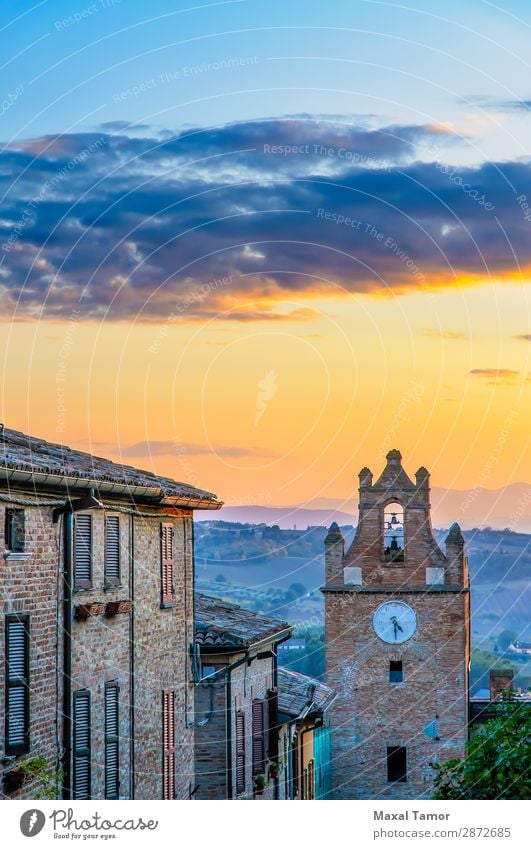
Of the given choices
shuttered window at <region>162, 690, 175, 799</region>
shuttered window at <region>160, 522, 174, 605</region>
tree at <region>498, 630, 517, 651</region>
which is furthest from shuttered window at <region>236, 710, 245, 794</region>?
tree at <region>498, 630, 517, 651</region>

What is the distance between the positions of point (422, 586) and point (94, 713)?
3433cm

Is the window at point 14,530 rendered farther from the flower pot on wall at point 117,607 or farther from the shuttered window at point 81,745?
the flower pot on wall at point 117,607

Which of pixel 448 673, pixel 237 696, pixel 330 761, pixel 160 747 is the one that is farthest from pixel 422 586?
pixel 160 747

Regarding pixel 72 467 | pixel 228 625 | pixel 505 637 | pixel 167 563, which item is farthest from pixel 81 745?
pixel 505 637

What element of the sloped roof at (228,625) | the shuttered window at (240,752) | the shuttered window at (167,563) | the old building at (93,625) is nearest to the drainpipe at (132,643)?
the old building at (93,625)

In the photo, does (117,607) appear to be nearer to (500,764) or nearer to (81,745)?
(81,745)

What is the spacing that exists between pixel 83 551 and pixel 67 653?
133cm

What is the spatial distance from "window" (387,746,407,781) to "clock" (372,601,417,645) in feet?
11.7

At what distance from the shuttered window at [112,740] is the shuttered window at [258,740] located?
7.46 metres

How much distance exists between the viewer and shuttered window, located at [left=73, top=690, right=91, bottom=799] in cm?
1728

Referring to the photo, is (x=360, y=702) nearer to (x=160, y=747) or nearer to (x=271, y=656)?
(x=271, y=656)

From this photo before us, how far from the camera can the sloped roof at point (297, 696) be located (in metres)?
29.9

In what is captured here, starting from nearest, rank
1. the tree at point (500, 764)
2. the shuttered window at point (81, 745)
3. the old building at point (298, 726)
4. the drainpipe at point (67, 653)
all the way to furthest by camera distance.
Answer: the drainpipe at point (67, 653), the shuttered window at point (81, 745), the tree at point (500, 764), the old building at point (298, 726)

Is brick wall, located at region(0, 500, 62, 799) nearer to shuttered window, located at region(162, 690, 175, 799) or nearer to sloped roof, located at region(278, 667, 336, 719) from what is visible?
shuttered window, located at region(162, 690, 175, 799)
